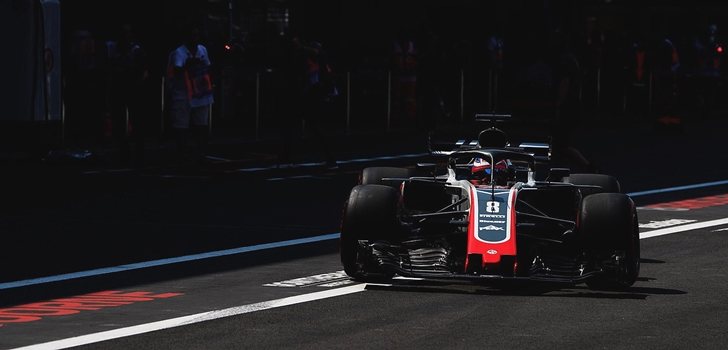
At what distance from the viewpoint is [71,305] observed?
11.9 m

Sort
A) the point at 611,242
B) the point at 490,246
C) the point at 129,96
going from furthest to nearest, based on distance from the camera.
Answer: the point at 129,96
the point at 611,242
the point at 490,246

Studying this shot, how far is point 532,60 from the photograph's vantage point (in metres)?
43.7

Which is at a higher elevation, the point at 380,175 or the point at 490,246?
the point at 380,175

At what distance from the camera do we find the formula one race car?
493 inches

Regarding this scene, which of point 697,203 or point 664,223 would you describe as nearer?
point 664,223

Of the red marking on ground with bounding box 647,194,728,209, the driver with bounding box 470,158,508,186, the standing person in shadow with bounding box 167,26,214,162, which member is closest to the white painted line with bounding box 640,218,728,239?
the red marking on ground with bounding box 647,194,728,209

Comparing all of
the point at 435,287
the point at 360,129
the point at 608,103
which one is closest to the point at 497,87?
the point at 608,103

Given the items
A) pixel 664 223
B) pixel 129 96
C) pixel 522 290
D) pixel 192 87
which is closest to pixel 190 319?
pixel 522 290

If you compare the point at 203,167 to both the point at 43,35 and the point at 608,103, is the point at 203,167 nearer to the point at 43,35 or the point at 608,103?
the point at 43,35

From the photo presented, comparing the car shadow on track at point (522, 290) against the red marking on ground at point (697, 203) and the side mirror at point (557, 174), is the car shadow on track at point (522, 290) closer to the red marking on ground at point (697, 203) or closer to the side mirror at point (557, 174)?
the side mirror at point (557, 174)

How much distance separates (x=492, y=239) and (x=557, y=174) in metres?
1.62

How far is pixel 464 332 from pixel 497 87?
27621 mm

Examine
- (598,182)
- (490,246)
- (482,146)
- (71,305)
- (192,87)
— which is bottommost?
(71,305)

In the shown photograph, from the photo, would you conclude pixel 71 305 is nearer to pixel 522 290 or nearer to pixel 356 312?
pixel 356 312
